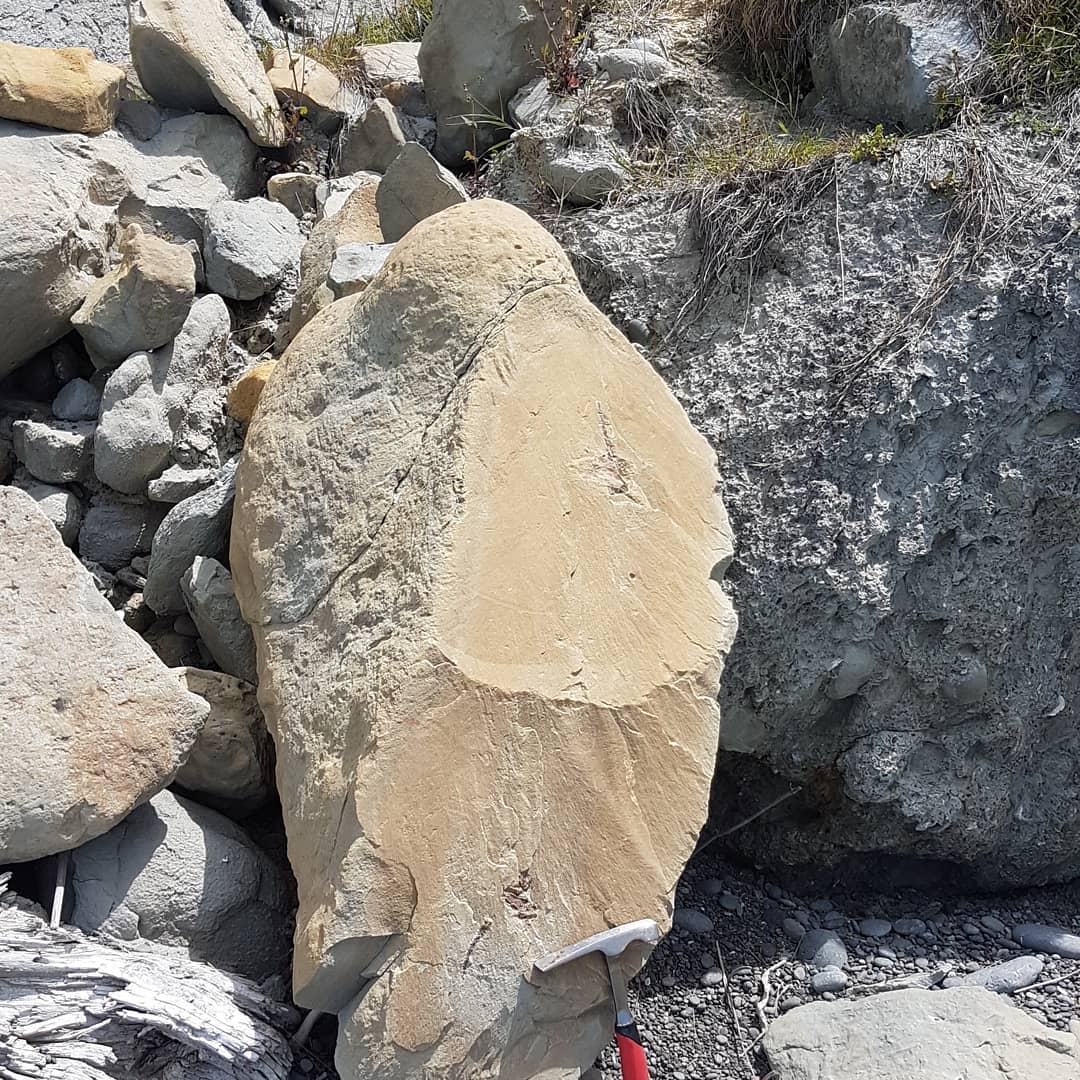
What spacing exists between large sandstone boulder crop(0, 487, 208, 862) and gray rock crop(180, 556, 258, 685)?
0.90 ft

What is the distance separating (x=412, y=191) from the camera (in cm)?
314

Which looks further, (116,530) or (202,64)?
(202,64)

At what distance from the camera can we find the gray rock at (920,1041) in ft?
7.39

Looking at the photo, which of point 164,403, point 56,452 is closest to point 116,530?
point 56,452

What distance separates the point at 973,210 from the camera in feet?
9.11

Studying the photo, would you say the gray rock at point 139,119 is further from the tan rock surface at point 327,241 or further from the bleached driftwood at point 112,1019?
the bleached driftwood at point 112,1019

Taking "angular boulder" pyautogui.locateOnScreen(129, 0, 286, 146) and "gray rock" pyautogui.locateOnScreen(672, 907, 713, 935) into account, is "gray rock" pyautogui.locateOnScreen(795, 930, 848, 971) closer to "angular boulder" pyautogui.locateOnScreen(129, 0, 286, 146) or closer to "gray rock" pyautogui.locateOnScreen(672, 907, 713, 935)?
"gray rock" pyautogui.locateOnScreen(672, 907, 713, 935)

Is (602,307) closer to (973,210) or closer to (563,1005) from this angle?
(973,210)

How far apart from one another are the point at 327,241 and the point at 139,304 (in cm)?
56

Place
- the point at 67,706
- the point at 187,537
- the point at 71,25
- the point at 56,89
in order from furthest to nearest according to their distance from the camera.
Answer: the point at 71,25, the point at 56,89, the point at 187,537, the point at 67,706

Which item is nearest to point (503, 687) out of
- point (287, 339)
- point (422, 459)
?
point (422, 459)

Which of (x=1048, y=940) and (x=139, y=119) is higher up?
(x=139, y=119)

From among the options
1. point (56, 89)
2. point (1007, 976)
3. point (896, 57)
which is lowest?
point (1007, 976)

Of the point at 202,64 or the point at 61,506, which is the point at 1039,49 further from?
the point at 61,506
